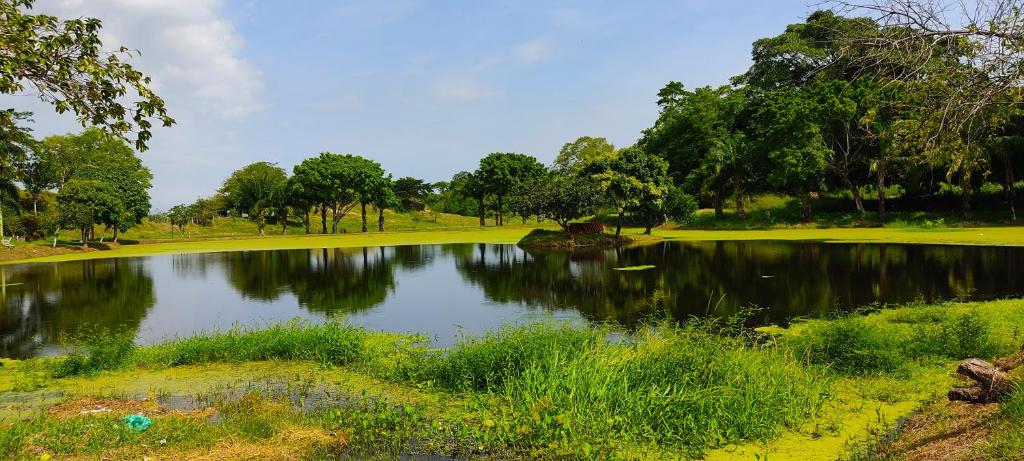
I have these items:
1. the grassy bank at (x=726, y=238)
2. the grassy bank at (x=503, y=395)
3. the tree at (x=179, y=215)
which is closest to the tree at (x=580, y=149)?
the grassy bank at (x=726, y=238)

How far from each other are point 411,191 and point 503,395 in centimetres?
8823

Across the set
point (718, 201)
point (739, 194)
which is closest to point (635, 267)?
point (739, 194)

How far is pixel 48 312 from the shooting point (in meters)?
20.9

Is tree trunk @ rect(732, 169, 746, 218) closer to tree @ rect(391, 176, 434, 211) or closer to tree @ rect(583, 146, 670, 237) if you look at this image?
tree @ rect(583, 146, 670, 237)

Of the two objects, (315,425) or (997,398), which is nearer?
(997,398)

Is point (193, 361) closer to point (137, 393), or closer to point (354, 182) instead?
point (137, 393)

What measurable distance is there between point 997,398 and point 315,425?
863cm

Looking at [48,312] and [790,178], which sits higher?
[790,178]

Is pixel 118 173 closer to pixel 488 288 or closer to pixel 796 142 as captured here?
pixel 488 288

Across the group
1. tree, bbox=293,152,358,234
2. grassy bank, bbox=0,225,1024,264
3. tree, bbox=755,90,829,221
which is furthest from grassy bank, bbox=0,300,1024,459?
tree, bbox=293,152,358,234

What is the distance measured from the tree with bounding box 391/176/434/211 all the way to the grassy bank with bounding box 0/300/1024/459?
8213cm

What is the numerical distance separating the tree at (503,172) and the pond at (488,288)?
137ft

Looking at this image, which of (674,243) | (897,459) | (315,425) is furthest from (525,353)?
(674,243)

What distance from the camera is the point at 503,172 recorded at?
261 ft
